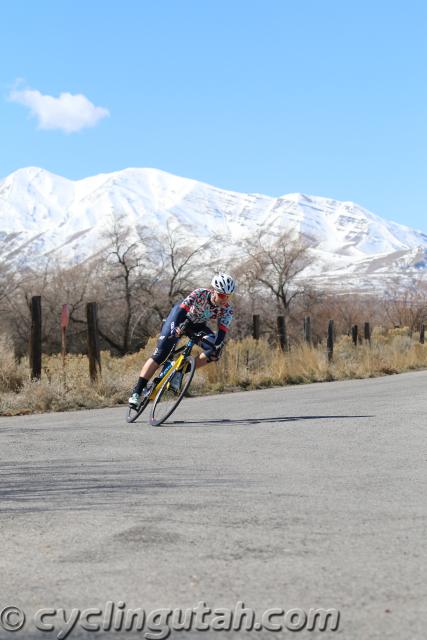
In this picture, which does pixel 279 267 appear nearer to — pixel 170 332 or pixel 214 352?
pixel 170 332

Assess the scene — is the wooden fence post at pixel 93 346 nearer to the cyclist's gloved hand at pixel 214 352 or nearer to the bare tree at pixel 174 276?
the cyclist's gloved hand at pixel 214 352

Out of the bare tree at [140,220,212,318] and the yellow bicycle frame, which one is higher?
the bare tree at [140,220,212,318]

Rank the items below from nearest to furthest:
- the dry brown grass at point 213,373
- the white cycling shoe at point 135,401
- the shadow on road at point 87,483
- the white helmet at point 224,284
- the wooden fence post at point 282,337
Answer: the shadow on road at point 87,483, the white helmet at point 224,284, the white cycling shoe at point 135,401, the dry brown grass at point 213,373, the wooden fence post at point 282,337

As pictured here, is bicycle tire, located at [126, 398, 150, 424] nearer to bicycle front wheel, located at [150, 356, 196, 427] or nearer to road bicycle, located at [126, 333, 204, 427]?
Answer: road bicycle, located at [126, 333, 204, 427]

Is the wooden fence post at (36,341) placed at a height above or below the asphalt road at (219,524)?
above

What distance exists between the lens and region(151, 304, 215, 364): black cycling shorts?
38.7 feet

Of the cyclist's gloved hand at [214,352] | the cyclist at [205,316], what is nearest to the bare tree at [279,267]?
the cyclist at [205,316]

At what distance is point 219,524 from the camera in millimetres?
5336

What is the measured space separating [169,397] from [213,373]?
8.46 metres

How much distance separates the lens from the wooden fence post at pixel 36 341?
17.1 m

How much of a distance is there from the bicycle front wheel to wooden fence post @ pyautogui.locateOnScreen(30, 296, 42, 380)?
5707 mm

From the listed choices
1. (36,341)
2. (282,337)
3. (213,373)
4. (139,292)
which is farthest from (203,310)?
(139,292)

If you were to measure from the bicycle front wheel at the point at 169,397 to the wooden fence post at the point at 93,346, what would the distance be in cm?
554

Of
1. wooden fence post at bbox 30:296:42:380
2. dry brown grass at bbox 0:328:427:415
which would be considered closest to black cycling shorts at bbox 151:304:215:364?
dry brown grass at bbox 0:328:427:415
